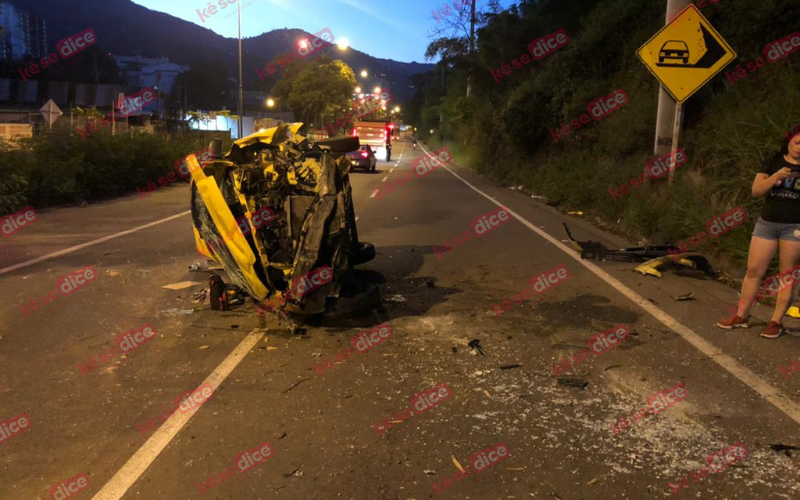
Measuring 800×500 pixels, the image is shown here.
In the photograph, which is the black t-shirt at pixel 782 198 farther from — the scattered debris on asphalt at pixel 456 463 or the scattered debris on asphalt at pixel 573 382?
the scattered debris on asphalt at pixel 456 463

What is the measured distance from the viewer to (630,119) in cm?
1535

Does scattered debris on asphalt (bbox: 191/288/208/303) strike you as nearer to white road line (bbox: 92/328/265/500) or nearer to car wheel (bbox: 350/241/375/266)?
car wheel (bbox: 350/241/375/266)

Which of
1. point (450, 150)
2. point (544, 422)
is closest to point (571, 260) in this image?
point (544, 422)

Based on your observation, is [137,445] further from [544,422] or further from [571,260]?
[571,260]

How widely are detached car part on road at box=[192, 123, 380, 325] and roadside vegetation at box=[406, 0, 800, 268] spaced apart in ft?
14.2

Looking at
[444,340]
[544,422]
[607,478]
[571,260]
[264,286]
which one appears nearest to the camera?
[607,478]

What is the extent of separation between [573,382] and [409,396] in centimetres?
131

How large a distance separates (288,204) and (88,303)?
8.77 feet

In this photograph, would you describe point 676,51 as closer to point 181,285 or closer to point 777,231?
point 777,231

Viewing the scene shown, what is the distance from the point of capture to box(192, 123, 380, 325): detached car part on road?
5.89 meters

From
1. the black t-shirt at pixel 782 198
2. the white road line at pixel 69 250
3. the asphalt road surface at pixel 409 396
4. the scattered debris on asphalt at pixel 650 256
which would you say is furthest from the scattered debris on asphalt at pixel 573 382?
the white road line at pixel 69 250

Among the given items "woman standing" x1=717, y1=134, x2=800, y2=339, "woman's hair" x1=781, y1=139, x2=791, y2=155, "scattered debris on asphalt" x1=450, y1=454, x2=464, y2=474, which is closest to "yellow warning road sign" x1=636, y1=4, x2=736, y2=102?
"woman's hair" x1=781, y1=139, x2=791, y2=155

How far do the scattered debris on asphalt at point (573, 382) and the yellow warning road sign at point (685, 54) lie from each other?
7930 mm

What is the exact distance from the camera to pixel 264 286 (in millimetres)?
5965
